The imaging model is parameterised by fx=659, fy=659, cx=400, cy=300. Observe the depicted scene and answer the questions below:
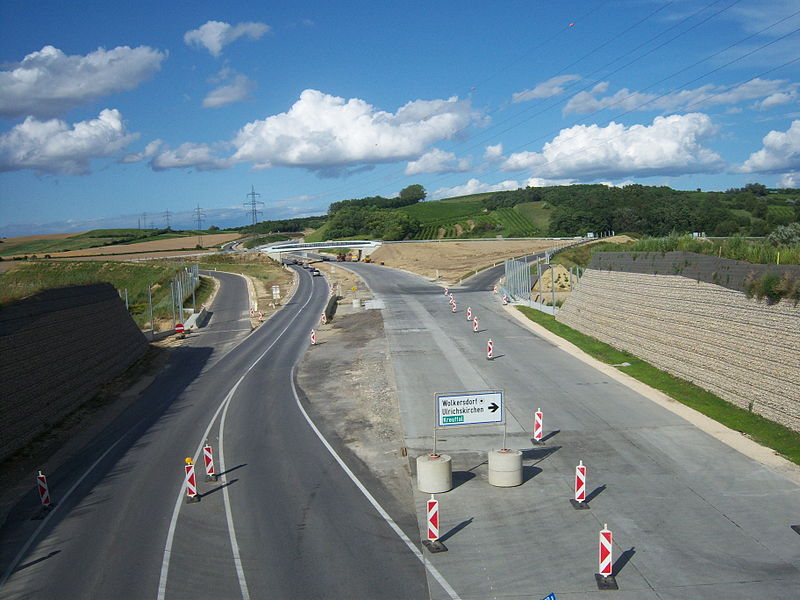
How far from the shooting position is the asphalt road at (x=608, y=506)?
39.5 feet

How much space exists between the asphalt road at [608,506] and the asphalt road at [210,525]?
5.66 ft

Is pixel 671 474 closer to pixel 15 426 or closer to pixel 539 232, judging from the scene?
pixel 15 426

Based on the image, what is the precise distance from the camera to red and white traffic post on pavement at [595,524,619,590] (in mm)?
11633

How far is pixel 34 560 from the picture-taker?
13.8m

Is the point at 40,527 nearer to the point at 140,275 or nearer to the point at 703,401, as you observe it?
the point at 703,401

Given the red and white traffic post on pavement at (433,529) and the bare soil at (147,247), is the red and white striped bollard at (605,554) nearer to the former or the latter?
the red and white traffic post on pavement at (433,529)

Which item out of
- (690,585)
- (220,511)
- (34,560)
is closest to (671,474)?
(690,585)

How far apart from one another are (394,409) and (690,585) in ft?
48.6

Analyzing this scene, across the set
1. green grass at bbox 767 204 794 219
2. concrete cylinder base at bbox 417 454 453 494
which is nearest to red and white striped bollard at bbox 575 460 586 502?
concrete cylinder base at bbox 417 454 453 494

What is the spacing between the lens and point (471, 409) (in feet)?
58.4

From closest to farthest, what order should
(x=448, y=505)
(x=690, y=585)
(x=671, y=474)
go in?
(x=690, y=585), (x=448, y=505), (x=671, y=474)

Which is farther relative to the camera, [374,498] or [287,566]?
[374,498]

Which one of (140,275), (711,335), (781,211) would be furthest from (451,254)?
(711,335)

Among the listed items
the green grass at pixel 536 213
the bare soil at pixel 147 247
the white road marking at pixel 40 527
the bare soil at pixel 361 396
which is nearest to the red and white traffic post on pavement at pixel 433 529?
the bare soil at pixel 361 396
